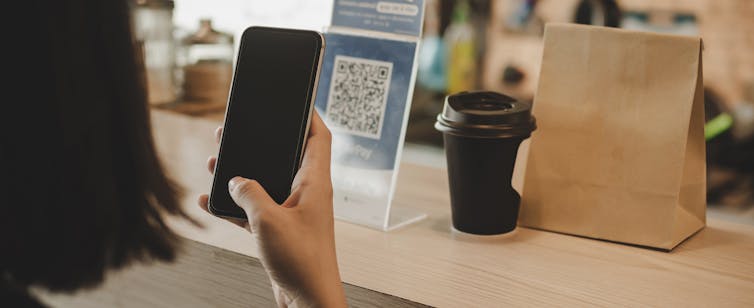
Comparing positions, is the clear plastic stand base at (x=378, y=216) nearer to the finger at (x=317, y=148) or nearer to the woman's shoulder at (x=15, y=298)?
the finger at (x=317, y=148)

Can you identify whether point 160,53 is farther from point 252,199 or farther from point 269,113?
point 252,199

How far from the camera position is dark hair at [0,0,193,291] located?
54 cm

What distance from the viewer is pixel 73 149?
0.56 metres

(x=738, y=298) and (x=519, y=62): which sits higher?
(x=738, y=298)

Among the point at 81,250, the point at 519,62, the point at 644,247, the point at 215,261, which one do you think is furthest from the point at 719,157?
the point at 81,250

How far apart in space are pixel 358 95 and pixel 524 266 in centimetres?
35

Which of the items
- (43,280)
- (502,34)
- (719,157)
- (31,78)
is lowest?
(719,157)

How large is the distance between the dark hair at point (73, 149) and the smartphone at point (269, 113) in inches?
8.2

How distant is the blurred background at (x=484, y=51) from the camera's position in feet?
5.66

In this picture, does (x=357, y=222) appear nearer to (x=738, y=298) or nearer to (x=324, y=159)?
(x=324, y=159)

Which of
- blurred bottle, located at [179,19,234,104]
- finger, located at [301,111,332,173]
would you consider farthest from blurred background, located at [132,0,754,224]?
finger, located at [301,111,332,173]

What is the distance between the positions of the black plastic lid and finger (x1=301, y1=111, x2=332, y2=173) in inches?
7.1

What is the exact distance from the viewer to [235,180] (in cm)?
77

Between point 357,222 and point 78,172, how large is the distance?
0.54 meters
